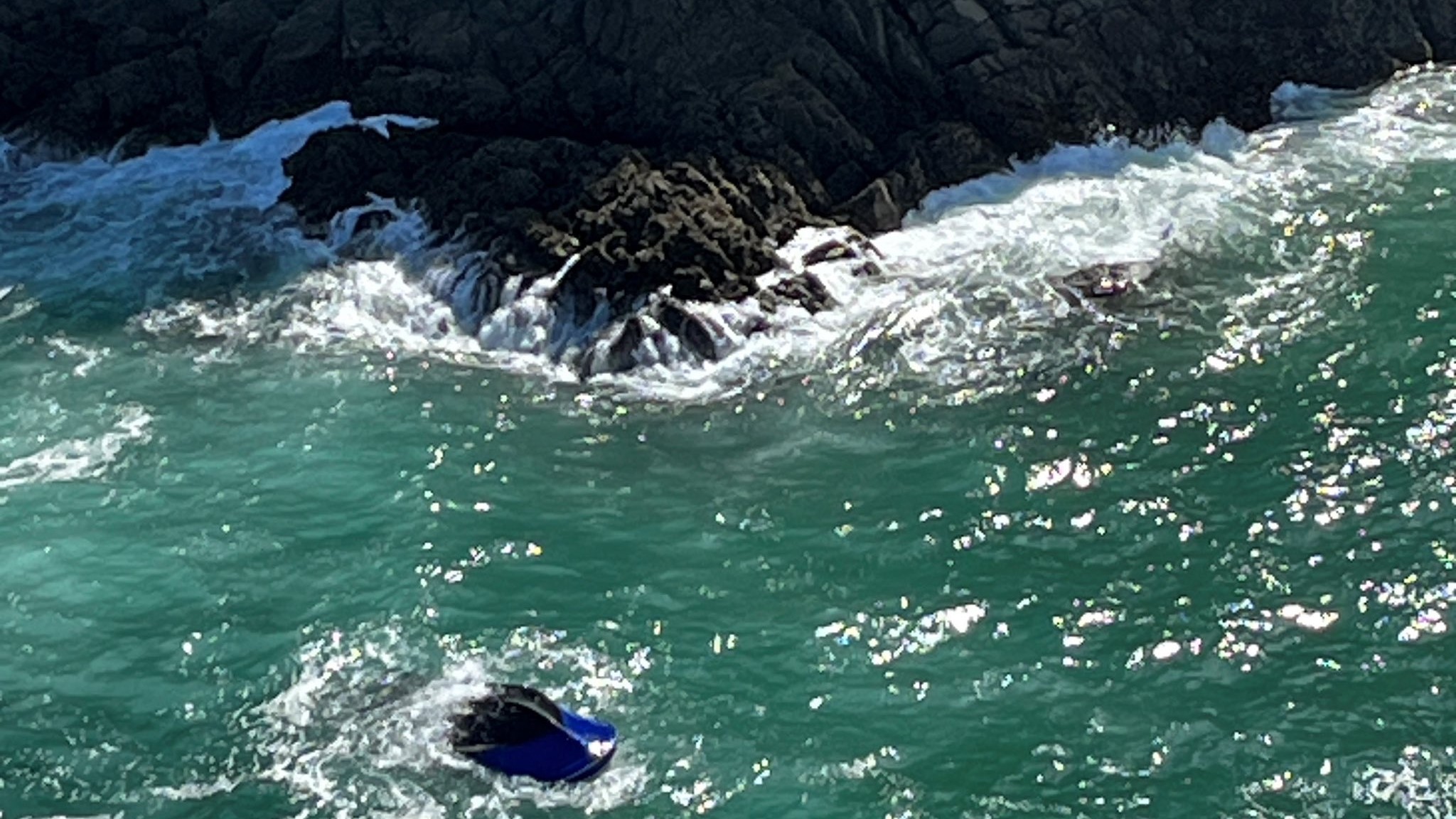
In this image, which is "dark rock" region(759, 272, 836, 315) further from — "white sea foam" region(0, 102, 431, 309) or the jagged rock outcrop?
"white sea foam" region(0, 102, 431, 309)

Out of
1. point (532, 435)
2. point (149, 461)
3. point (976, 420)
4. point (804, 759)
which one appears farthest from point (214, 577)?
point (976, 420)

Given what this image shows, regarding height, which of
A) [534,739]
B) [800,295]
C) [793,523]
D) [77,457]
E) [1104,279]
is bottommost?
[534,739]

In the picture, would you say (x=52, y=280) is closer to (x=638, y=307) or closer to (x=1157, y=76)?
(x=638, y=307)

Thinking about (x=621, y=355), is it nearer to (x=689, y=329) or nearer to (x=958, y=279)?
(x=689, y=329)

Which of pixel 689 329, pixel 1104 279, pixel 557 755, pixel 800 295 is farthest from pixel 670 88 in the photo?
pixel 557 755

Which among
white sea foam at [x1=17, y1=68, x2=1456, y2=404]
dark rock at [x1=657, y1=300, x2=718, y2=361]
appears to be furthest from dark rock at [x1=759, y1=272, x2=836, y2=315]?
dark rock at [x1=657, y1=300, x2=718, y2=361]

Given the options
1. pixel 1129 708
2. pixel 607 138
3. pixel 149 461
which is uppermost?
pixel 607 138

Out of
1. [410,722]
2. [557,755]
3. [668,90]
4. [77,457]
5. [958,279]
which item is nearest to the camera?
[557,755]
